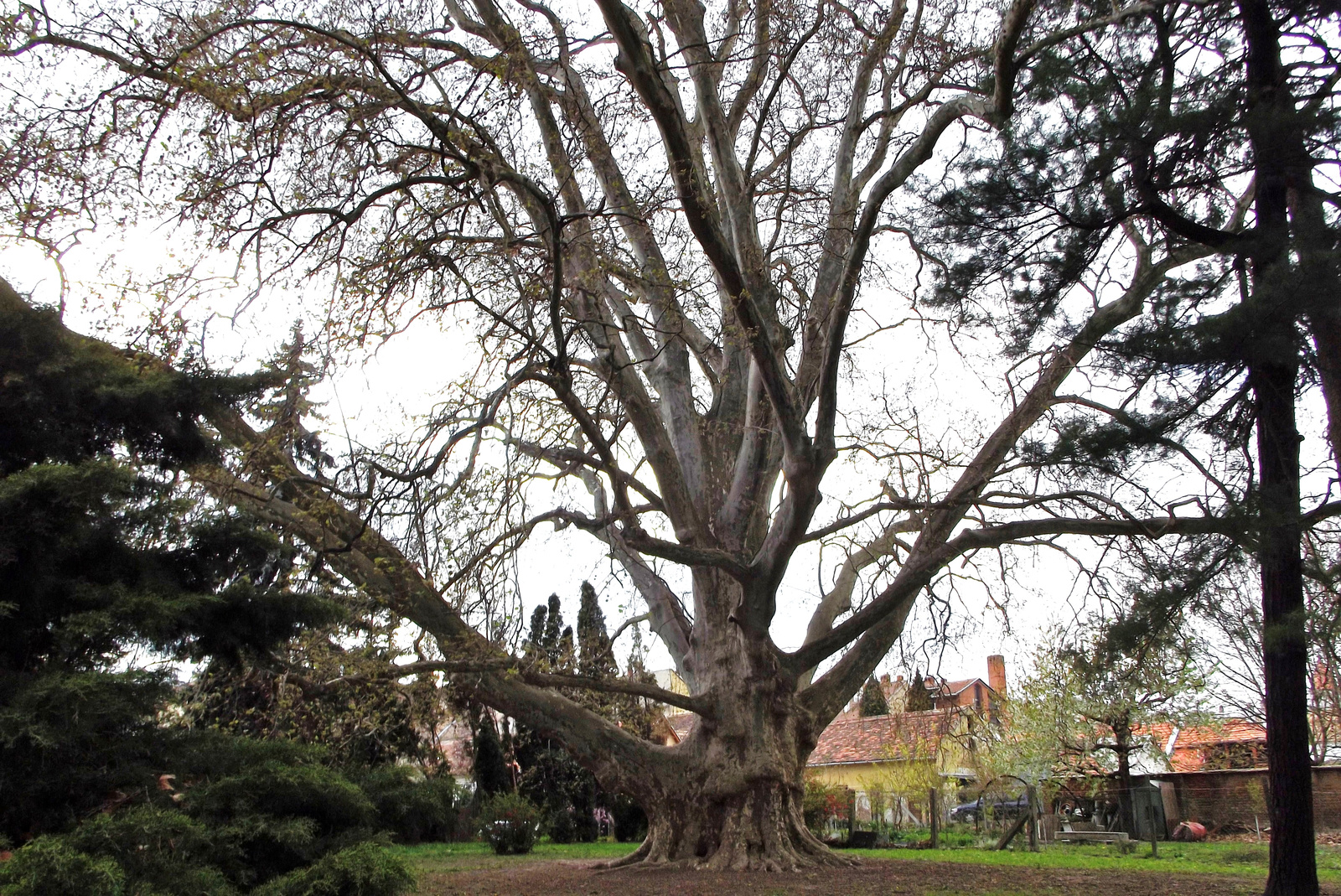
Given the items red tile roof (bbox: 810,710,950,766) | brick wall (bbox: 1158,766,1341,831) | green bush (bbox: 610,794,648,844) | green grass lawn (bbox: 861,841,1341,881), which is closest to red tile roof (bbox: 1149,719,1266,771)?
brick wall (bbox: 1158,766,1341,831)

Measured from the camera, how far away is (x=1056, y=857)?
12617 millimetres

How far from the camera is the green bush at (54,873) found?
4.55 m

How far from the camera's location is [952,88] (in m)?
9.27

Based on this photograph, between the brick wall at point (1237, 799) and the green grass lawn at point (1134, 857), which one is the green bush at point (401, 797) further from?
the brick wall at point (1237, 799)

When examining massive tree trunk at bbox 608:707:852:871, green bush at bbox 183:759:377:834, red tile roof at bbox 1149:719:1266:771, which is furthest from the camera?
red tile roof at bbox 1149:719:1266:771

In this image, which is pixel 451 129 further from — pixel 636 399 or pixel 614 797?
pixel 614 797

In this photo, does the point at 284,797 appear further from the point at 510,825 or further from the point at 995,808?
the point at 995,808

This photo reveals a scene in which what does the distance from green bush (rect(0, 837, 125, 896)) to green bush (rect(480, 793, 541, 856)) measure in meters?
10.6

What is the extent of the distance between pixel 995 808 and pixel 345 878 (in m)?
18.1

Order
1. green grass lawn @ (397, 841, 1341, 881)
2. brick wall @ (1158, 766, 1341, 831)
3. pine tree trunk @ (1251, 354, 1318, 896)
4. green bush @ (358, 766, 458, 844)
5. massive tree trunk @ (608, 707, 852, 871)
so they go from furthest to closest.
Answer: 1. brick wall @ (1158, 766, 1341, 831)
2. green grass lawn @ (397, 841, 1341, 881)
3. massive tree trunk @ (608, 707, 852, 871)
4. green bush @ (358, 766, 458, 844)
5. pine tree trunk @ (1251, 354, 1318, 896)

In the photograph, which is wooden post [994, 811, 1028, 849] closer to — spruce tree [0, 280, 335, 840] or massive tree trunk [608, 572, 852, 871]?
massive tree trunk [608, 572, 852, 871]

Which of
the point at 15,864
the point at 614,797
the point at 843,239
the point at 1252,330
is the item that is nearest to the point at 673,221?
the point at 843,239

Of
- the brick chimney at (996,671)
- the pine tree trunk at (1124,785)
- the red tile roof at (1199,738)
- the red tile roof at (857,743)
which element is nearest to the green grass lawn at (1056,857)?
the pine tree trunk at (1124,785)

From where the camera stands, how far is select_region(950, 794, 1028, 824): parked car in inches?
769
